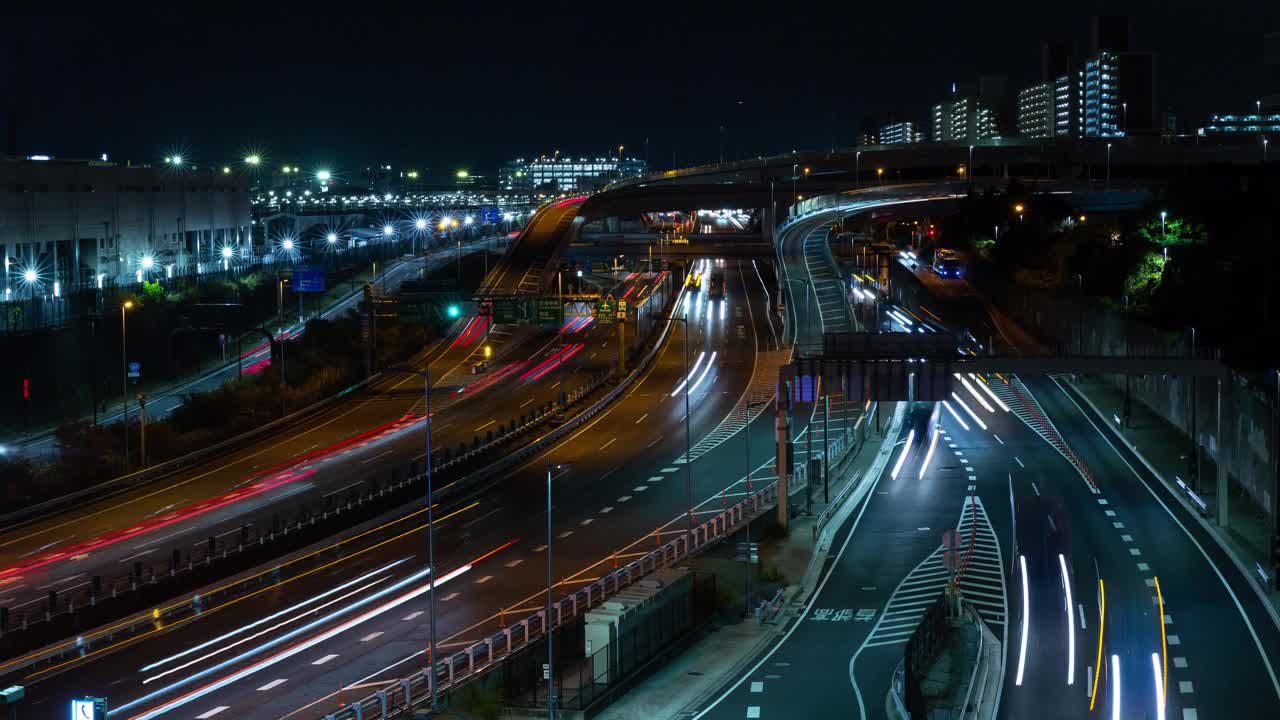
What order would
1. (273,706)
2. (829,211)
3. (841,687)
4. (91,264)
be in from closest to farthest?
(273,706)
(841,687)
(91,264)
(829,211)

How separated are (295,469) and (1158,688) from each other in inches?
1406

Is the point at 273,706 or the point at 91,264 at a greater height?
the point at 91,264

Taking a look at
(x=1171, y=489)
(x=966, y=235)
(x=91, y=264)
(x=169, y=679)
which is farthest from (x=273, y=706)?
(x=966, y=235)

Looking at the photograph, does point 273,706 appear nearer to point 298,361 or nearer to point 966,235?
point 298,361

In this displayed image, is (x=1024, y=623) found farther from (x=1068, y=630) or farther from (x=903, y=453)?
(x=903, y=453)

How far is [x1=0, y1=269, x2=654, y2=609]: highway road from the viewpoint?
4050 centimetres

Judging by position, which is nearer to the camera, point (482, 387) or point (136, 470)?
point (136, 470)

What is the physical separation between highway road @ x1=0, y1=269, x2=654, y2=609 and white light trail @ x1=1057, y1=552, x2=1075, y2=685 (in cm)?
2345

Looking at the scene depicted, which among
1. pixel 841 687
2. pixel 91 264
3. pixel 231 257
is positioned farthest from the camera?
pixel 231 257

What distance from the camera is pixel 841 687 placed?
93.5 ft

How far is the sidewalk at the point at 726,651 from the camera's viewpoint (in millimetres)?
27547

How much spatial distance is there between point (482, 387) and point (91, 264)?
36299mm

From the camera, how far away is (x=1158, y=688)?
2825cm

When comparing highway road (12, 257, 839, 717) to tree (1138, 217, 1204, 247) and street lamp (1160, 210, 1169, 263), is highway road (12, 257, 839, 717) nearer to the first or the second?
street lamp (1160, 210, 1169, 263)
